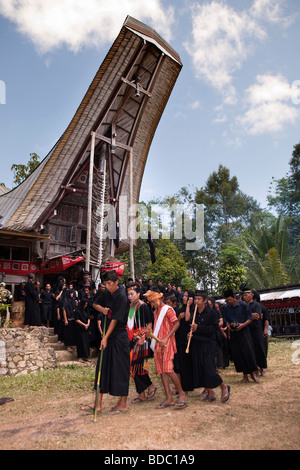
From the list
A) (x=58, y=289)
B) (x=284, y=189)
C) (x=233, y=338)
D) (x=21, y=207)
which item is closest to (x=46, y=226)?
(x=21, y=207)

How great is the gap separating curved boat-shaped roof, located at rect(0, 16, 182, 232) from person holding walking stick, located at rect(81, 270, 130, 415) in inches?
462

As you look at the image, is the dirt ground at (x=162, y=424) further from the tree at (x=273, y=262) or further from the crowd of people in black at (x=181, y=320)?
the tree at (x=273, y=262)

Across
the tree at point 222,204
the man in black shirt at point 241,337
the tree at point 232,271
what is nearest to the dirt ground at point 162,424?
the man in black shirt at point 241,337

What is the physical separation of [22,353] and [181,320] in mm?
4729

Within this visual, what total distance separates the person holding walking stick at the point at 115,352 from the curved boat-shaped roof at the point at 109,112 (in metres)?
11.7

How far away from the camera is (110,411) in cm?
513

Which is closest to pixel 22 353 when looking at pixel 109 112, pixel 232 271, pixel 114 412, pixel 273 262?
pixel 114 412

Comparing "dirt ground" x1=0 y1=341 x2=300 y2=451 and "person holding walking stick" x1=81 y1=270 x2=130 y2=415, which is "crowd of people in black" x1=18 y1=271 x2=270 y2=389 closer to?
"person holding walking stick" x1=81 y1=270 x2=130 y2=415

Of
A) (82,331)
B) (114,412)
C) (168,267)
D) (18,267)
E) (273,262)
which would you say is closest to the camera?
(114,412)

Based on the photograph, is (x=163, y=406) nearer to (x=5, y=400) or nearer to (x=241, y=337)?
(x=241, y=337)

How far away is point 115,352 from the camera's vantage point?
5.13 metres

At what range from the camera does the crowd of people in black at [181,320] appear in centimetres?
652
